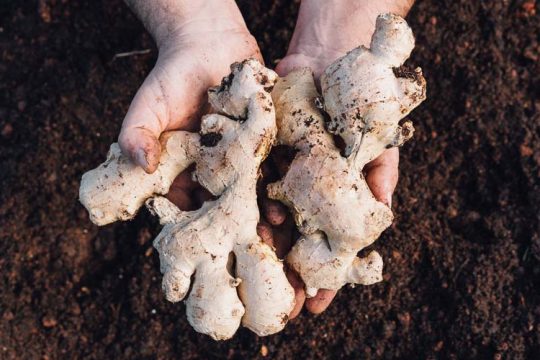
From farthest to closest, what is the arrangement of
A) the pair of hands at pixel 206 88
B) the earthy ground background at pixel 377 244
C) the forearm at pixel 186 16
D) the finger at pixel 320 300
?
the earthy ground background at pixel 377 244
the forearm at pixel 186 16
the finger at pixel 320 300
the pair of hands at pixel 206 88

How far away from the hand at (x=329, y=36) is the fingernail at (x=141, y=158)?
481 mm

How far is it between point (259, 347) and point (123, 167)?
0.86 metres

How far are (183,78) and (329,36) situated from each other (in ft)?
1.77

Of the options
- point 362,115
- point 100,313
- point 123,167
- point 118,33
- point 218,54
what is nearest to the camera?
point 362,115

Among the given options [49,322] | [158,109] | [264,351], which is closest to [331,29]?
[158,109]

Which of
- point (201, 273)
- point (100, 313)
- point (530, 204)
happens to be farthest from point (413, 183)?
point (100, 313)

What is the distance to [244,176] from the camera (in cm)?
160

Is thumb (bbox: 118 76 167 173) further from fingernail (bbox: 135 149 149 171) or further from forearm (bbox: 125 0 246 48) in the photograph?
forearm (bbox: 125 0 246 48)

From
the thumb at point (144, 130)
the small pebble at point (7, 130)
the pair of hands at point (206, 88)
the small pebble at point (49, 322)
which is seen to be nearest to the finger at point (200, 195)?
the pair of hands at point (206, 88)

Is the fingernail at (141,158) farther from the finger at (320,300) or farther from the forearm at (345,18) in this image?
the forearm at (345,18)

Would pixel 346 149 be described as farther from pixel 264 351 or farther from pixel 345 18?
pixel 264 351

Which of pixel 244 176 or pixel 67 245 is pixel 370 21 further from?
pixel 67 245

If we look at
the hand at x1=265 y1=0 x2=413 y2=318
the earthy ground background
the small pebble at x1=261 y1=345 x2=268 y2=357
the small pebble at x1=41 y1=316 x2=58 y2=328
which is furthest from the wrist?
the small pebble at x1=41 y1=316 x2=58 y2=328

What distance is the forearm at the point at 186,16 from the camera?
6.33 ft
